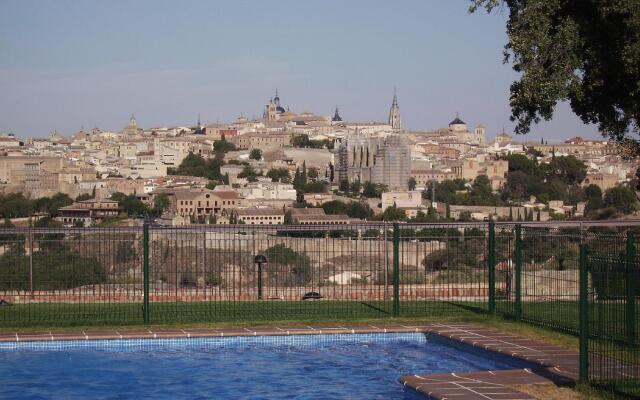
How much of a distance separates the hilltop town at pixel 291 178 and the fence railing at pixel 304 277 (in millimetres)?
50369

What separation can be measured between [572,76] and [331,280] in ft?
13.5

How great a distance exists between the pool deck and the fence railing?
60cm

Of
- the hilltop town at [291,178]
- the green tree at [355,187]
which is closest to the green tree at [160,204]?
the hilltop town at [291,178]

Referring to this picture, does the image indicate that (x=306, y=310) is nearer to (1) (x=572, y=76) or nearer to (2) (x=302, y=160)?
(1) (x=572, y=76)

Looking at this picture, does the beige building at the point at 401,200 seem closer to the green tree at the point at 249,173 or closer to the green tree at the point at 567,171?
the green tree at the point at 567,171

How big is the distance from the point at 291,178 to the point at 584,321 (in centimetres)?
11499

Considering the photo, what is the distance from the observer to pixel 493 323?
9766 millimetres

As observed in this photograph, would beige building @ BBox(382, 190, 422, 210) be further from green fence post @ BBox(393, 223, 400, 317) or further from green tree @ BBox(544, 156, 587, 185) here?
green fence post @ BBox(393, 223, 400, 317)

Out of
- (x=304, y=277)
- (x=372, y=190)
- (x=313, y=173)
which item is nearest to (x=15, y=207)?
(x=372, y=190)

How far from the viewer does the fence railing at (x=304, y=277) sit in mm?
9969

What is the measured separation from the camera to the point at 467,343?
8.80m

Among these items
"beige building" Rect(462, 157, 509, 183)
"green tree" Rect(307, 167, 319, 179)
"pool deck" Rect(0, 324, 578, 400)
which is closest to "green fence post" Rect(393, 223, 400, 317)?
"pool deck" Rect(0, 324, 578, 400)

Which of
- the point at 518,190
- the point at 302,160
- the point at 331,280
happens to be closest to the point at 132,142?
the point at 302,160

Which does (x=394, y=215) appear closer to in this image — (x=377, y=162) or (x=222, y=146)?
(x=377, y=162)
